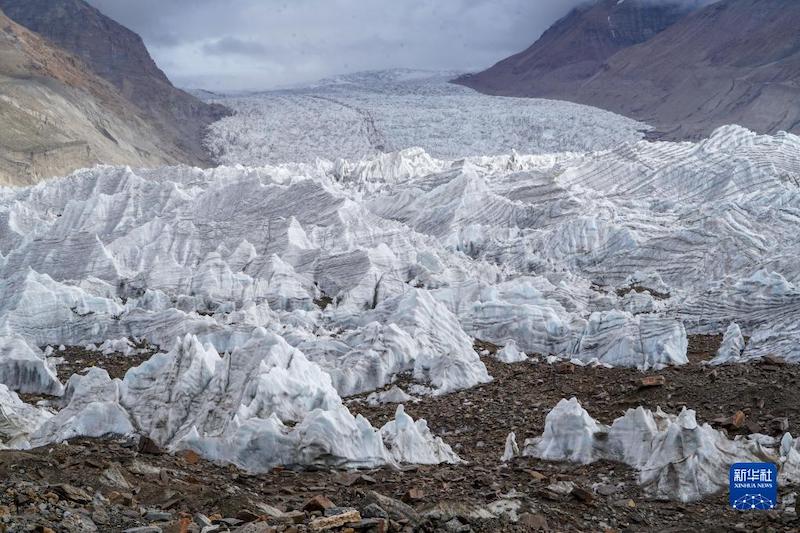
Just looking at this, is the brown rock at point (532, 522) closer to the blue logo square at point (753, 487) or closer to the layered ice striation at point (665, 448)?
the layered ice striation at point (665, 448)

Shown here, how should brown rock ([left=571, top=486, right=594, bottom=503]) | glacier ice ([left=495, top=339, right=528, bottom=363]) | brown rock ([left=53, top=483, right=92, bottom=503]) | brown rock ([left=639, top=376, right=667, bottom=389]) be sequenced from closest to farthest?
1. brown rock ([left=53, top=483, right=92, bottom=503])
2. brown rock ([left=571, top=486, right=594, bottom=503])
3. brown rock ([left=639, top=376, right=667, bottom=389])
4. glacier ice ([left=495, top=339, right=528, bottom=363])

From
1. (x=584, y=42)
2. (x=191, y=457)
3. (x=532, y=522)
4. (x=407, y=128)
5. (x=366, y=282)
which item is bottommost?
(x=532, y=522)

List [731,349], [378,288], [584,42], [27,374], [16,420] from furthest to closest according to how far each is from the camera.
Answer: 1. [584,42]
2. [378,288]
3. [27,374]
4. [731,349]
5. [16,420]

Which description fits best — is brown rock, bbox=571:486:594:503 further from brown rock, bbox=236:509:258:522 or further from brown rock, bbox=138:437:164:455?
brown rock, bbox=138:437:164:455

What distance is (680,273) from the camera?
3209cm

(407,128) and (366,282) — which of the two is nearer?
(366,282)

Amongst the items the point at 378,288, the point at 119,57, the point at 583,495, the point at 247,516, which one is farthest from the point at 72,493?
the point at 119,57

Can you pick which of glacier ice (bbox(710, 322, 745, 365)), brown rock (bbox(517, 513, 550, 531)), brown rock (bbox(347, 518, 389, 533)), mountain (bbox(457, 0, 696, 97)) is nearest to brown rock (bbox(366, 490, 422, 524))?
brown rock (bbox(347, 518, 389, 533))

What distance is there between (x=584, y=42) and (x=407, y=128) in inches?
3399

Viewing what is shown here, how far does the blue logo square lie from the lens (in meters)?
10.1

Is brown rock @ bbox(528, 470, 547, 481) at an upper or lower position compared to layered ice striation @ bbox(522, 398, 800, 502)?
lower

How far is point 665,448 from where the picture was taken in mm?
11656

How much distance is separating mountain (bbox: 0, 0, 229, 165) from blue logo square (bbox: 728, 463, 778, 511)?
104504 mm

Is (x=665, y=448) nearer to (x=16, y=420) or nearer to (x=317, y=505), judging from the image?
(x=317, y=505)
